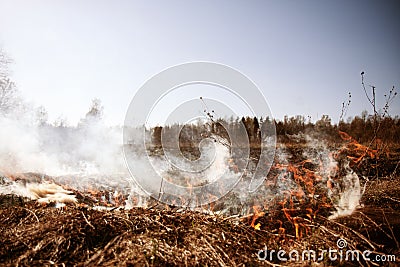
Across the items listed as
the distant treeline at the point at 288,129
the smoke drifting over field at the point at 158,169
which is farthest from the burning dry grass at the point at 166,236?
the distant treeline at the point at 288,129

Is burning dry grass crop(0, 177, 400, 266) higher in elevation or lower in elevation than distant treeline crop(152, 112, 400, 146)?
lower

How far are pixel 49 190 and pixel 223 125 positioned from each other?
533 centimetres

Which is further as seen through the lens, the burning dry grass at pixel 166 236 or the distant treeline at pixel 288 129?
the distant treeline at pixel 288 129

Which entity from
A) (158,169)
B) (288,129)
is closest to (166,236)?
(158,169)

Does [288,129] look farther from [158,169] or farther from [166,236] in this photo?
[166,236]

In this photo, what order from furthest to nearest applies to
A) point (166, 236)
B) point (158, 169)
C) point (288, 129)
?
1. point (288, 129)
2. point (158, 169)
3. point (166, 236)

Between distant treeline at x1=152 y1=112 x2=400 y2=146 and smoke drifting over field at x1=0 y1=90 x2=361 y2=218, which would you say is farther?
distant treeline at x1=152 y1=112 x2=400 y2=146

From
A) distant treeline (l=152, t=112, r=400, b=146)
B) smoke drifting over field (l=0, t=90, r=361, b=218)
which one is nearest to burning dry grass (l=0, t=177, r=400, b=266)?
smoke drifting over field (l=0, t=90, r=361, b=218)

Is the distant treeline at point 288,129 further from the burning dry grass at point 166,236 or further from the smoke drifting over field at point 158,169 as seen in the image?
the burning dry grass at point 166,236

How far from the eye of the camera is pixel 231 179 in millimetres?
6742

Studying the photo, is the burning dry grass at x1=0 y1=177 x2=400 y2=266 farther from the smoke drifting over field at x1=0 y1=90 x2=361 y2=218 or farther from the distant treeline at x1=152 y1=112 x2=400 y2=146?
the distant treeline at x1=152 y1=112 x2=400 y2=146

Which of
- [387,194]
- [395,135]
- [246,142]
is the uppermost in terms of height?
[395,135]

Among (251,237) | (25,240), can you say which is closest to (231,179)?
(251,237)

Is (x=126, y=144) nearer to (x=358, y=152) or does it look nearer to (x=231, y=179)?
(x=231, y=179)
